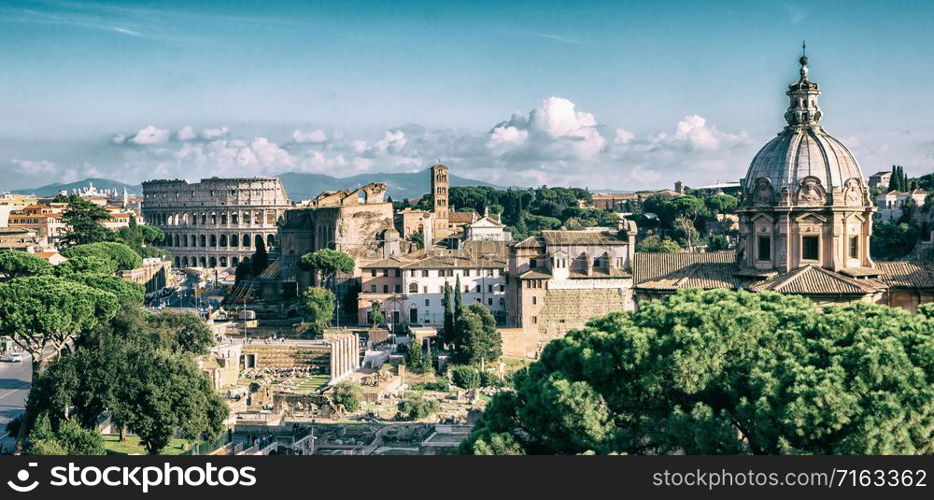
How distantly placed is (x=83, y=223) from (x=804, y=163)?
6233 cm

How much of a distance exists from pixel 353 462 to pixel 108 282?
35436 mm

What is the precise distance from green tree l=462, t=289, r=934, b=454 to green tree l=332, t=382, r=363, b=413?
17975mm

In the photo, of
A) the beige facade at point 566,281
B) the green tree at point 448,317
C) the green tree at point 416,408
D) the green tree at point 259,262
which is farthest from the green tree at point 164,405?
the green tree at point 259,262

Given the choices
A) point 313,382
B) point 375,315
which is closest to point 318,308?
point 375,315

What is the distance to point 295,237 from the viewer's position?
73062 millimetres

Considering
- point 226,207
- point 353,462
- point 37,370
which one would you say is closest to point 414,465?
point 353,462

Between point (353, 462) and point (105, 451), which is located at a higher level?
point (353, 462)

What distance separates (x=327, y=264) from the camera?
206 ft

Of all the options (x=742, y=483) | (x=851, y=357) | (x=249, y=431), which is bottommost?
(x=249, y=431)

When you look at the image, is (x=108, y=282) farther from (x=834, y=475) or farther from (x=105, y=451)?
(x=834, y=475)

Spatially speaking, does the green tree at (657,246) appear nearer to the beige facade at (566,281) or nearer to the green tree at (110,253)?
the beige facade at (566,281)

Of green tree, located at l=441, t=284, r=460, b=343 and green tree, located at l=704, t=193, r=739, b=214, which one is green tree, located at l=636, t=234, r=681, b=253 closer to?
green tree, located at l=704, t=193, r=739, b=214

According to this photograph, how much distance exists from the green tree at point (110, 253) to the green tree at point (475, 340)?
28722 millimetres

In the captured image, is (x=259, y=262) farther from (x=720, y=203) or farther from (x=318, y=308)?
(x=720, y=203)
